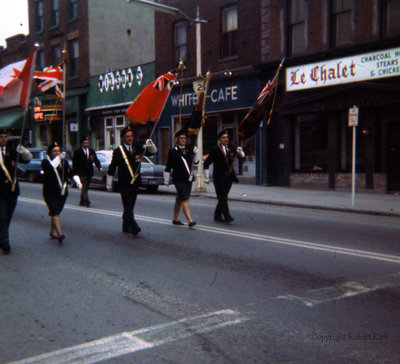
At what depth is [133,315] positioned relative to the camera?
469cm

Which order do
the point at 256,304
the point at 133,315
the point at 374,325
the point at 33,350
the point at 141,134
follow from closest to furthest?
the point at 33,350
the point at 374,325
the point at 133,315
the point at 256,304
the point at 141,134

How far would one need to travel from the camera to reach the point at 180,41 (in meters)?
25.2

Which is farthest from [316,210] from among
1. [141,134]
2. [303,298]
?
[141,134]

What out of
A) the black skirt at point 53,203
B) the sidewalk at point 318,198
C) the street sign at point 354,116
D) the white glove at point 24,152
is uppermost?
the street sign at point 354,116

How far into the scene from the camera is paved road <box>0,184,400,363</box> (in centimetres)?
390

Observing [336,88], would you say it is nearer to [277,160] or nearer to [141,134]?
[277,160]

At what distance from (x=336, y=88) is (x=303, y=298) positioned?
45.1 feet

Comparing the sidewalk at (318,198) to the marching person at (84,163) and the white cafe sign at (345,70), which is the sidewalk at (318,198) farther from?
the marching person at (84,163)

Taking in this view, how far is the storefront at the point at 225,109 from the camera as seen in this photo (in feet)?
70.3

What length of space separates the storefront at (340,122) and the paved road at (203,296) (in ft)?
25.4

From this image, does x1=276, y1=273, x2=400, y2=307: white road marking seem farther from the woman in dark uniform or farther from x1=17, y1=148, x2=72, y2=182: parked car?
x1=17, y1=148, x2=72, y2=182: parked car

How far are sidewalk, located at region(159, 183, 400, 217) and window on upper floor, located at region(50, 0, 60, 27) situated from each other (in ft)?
66.3

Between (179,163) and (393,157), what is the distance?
31.3 ft

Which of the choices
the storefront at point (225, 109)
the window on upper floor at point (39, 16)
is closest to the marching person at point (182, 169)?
the storefront at point (225, 109)
